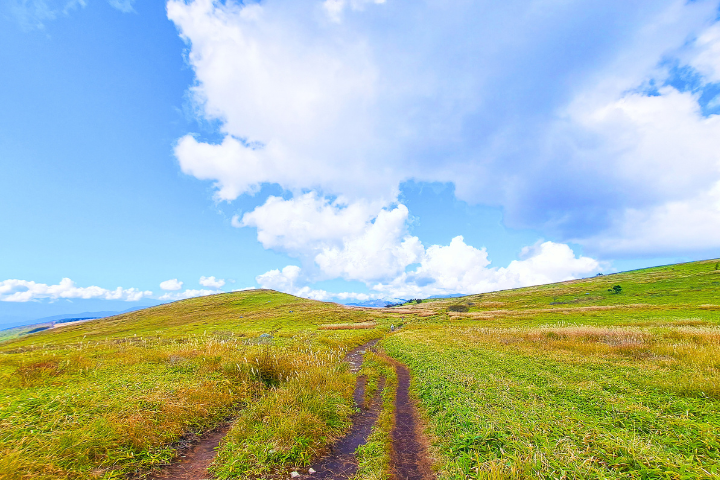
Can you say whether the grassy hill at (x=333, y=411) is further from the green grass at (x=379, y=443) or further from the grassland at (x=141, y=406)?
the green grass at (x=379, y=443)

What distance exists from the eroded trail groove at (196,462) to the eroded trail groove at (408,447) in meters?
5.68

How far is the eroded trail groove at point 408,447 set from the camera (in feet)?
28.0

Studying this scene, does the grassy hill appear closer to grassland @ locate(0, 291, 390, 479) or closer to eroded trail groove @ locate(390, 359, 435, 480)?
grassland @ locate(0, 291, 390, 479)

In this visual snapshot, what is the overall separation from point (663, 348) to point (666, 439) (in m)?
18.0

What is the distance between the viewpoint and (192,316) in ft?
413

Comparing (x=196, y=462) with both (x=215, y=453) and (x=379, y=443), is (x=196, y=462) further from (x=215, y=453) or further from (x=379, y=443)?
(x=379, y=443)

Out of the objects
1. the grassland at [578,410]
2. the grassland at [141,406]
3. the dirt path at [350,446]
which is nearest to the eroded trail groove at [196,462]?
the grassland at [141,406]

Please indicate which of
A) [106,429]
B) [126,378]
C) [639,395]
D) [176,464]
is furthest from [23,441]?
[639,395]

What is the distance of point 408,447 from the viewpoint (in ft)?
33.1

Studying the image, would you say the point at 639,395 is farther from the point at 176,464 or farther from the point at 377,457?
the point at 176,464

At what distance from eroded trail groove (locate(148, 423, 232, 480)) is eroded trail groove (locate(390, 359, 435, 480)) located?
5685mm

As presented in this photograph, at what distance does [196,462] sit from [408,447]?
695 cm

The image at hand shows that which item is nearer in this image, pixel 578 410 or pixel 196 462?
pixel 196 462

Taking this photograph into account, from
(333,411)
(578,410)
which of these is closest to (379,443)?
(333,411)
